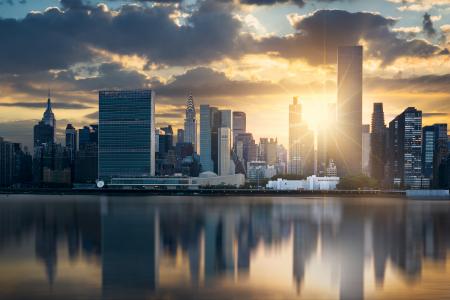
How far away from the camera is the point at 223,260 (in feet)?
129

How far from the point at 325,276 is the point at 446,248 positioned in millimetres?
16149

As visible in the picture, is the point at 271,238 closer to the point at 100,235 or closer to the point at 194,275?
the point at 100,235

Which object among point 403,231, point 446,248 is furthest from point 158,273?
point 403,231

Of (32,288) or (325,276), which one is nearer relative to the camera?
(32,288)

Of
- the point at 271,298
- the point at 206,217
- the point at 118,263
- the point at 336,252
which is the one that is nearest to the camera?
the point at 271,298

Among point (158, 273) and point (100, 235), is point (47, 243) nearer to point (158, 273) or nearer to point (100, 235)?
point (100, 235)

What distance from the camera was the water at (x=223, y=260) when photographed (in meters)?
30.2

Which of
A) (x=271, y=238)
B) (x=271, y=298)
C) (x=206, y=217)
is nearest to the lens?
(x=271, y=298)

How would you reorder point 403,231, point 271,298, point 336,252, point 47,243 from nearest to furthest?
point 271,298, point 336,252, point 47,243, point 403,231

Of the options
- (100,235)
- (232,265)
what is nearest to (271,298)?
(232,265)

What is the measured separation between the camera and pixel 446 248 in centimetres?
4612

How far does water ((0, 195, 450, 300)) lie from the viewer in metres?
30.2

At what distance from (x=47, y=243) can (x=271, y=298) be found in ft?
82.0

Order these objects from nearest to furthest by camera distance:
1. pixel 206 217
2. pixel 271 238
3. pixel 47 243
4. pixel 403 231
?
pixel 47 243
pixel 271 238
pixel 403 231
pixel 206 217
